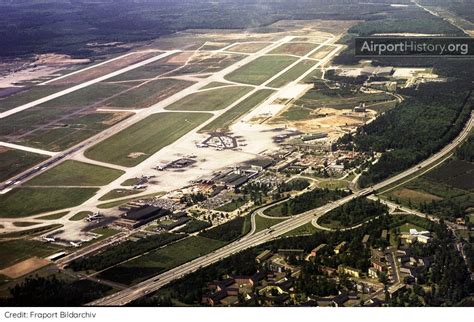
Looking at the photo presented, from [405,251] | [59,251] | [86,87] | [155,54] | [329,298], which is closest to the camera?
[329,298]

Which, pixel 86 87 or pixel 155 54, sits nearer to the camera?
pixel 86 87

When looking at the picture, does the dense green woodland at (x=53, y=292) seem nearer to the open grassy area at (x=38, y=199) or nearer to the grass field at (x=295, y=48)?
the open grassy area at (x=38, y=199)

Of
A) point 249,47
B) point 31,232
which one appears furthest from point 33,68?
point 31,232

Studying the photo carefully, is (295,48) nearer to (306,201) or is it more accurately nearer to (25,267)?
(306,201)

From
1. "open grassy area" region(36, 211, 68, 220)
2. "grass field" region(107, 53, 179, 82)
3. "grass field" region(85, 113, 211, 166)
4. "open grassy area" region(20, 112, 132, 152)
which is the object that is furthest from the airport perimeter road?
"grass field" region(107, 53, 179, 82)

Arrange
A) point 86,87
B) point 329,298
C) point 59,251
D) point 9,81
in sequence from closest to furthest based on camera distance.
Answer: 1. point 329,298
2. point 59,251
3. point 86,87
4. point 9,81

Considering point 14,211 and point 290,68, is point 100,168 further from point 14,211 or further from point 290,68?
point 290,68

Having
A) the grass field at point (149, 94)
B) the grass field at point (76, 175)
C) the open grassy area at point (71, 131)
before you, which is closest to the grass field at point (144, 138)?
the grass field at point (76, 175)

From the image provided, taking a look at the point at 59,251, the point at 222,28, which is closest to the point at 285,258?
the point at 59,251
